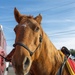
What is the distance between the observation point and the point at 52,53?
466 centimetres

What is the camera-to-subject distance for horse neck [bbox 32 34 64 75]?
443cm

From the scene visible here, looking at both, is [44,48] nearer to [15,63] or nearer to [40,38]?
[40,38]

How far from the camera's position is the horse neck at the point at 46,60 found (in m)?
4.43

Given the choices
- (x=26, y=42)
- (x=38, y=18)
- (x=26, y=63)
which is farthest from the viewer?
(x=38, y=18)

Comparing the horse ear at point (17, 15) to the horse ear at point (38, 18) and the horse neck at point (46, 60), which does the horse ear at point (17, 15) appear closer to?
the horse ear at point (38, 18)

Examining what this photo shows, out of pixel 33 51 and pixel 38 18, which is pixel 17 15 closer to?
pixel 38 18

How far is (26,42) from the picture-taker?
3.96 meters

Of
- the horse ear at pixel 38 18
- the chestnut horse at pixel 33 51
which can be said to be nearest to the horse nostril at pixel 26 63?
the chestnut horse at pixel 33 51

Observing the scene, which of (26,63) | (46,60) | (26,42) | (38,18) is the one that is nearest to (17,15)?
(38,18)

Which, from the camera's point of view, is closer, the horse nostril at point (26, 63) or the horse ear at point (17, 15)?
the horse nostril at point (26, 63)

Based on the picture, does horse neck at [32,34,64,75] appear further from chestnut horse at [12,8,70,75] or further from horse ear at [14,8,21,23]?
horse ear at [14,8,21,23]

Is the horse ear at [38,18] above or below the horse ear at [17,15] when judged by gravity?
below

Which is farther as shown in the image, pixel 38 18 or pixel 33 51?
pixel 38 18

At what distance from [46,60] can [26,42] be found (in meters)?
0.71
